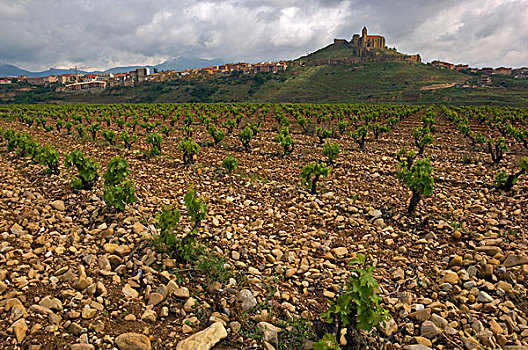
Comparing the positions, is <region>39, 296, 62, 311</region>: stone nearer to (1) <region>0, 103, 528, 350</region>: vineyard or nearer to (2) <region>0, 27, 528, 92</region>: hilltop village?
(1) <region>0, 103, 528, 350</region>: vineyard

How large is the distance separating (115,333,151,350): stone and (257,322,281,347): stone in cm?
160

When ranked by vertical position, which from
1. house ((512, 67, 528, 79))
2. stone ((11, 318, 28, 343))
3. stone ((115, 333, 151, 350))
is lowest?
stone ((115, 333, 151, 350))

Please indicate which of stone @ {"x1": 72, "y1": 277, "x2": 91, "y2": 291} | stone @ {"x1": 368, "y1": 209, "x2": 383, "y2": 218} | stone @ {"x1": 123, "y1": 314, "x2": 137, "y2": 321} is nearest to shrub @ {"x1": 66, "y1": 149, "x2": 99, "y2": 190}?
stone @ {"x1": 72, "y1": 277, "x2": 91, "y2": 291}

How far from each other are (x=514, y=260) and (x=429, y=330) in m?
2.85

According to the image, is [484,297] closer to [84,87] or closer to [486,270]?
[486,270]


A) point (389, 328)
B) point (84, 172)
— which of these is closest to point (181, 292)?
point (389, 328)

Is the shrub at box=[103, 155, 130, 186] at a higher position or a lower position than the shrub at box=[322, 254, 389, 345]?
higher

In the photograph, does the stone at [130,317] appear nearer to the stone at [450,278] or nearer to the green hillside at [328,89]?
the stone at [450,278]

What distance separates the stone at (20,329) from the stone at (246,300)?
2.97 metres

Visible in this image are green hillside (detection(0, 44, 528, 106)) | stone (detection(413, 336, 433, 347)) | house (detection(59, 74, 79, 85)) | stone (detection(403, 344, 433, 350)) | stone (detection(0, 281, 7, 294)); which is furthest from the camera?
house (detection(59, 74, 79, 85))

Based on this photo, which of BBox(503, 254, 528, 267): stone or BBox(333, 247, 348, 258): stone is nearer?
BBox(503, 254, 528, 267): stone

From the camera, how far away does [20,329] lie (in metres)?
3.86

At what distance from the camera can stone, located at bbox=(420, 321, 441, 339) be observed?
4526 millimetres

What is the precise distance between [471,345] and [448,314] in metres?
0.63
